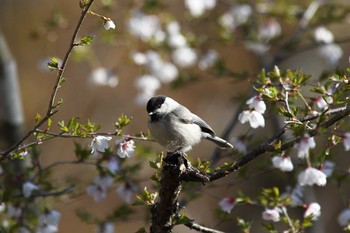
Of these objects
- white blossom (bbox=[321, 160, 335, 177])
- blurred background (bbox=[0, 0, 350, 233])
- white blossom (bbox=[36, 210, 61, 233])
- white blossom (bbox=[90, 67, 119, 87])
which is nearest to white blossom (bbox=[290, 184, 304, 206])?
white blossom (bbox=[321, 160, 335, 177])

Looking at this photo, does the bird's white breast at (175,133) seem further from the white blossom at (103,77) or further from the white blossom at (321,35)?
the white blossom at (321,35)

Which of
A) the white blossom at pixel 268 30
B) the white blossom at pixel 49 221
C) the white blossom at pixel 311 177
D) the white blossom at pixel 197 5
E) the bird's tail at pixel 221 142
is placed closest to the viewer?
the white blossom at pixel 311 177

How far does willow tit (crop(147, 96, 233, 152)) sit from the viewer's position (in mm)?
3408

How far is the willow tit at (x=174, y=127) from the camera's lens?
3408 millimetres

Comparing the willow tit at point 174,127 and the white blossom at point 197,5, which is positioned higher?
the white blossom at point 197,5

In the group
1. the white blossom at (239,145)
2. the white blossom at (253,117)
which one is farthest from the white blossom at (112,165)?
the white blossom at (253,117)

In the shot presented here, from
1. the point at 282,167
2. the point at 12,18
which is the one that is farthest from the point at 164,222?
the point at 12,18

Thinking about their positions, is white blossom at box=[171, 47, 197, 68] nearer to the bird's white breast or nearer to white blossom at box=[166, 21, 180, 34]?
white blossom at box=[166, 21, 180, 34]

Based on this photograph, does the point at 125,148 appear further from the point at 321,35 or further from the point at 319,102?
the point at 321,35

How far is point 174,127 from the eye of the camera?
347cm

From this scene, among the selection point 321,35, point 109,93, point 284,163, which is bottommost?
point 284,163

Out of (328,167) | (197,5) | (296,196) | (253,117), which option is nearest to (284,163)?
(253,117)

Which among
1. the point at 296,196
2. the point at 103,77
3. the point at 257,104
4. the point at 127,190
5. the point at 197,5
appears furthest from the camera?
the point at 103,77

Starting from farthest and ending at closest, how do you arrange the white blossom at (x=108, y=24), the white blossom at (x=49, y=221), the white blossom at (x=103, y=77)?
the white blossom at (x=103, y=77)
the white blossom at (x=49, y=221)
the white blossom at (x=108, y=24)
